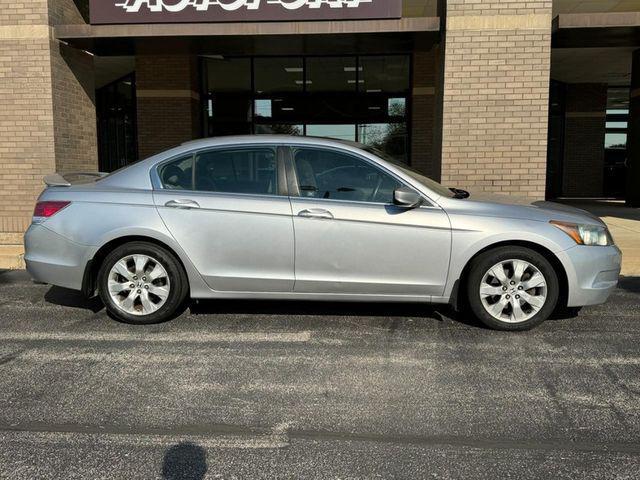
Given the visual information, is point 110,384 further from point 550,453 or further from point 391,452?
point 550,453

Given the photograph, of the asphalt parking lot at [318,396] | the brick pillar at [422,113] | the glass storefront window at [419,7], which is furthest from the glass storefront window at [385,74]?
the asphalt parking lot at [318,396]

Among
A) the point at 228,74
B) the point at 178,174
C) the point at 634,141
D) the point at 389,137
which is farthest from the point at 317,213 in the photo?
the point at 634,141

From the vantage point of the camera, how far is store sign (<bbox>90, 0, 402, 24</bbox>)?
865 centimetres

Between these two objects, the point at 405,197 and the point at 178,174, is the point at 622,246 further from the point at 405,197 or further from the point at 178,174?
the point at 178,174

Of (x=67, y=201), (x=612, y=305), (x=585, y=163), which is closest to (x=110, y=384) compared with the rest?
(x=67, y=201)

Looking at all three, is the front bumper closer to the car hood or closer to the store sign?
the car hood

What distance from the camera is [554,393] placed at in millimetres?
3850

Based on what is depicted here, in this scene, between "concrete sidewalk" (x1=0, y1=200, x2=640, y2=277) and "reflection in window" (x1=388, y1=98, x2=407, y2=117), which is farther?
"reflection in window" (x1=388, y1=98, x2=407, y2=117)

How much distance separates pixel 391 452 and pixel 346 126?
12095 mm

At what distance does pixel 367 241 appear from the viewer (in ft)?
16.4

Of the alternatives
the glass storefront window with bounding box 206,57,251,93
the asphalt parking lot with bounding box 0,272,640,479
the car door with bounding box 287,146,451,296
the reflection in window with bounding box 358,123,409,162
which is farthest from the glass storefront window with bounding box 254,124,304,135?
the car door with bounding box 287,146,451,296

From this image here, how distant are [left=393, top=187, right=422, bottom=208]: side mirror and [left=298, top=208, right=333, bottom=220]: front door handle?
1.85ft

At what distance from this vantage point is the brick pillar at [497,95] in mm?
8289

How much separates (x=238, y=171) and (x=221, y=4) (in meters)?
4.51
